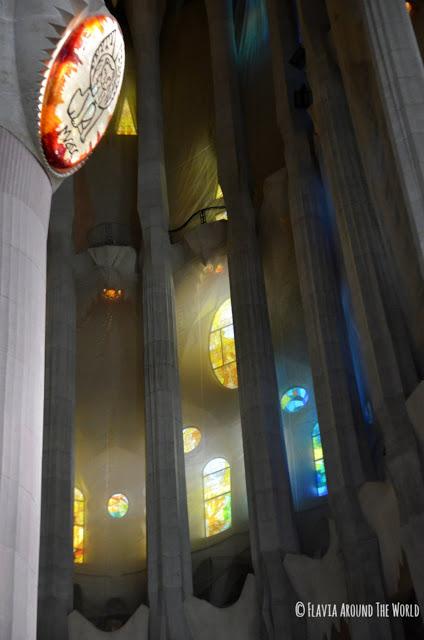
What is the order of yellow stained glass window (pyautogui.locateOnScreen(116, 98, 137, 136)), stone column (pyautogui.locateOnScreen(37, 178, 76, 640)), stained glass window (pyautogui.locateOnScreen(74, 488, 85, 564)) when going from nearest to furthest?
stone column (pyautogui.locateOnScreen(37, 178, 76, 640)) < stained glass window (pyautogui.locateOnScreen(74, 488, 85, 564)) < yellow stained glass window (pyautogui.locateOnScreen(116, 98, 137, 136))

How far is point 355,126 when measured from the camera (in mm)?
13266

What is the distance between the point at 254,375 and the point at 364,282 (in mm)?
3684

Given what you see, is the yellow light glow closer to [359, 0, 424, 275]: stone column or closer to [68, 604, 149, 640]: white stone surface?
[68, 604, 149, 640]: white stone surface

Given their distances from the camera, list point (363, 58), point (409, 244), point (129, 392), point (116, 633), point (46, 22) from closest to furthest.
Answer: point (46, 22)
point (409, 244)
point (363, 58)
point (116, 633)
point (129, 392)

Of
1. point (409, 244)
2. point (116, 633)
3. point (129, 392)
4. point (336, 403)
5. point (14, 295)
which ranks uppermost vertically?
point (129, 392)

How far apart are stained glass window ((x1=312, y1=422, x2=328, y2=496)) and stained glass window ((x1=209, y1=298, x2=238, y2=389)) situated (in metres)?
2.44

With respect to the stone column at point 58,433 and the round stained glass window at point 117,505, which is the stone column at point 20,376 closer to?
the stone column at point 58,433

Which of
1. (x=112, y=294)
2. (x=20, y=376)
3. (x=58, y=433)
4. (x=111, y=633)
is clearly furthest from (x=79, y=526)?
(x=20, y=376)

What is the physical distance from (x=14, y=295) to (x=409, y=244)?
20.5 feet

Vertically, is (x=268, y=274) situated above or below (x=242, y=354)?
above

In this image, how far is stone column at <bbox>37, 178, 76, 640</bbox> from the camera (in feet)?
46.3

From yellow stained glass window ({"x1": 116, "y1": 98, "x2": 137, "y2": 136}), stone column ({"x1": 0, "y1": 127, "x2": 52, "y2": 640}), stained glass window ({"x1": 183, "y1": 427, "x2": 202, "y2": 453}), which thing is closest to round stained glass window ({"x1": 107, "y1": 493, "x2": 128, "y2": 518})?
stained glass window ({"x1": 183, "y1": 427, "x2": 202, "y2": 453})

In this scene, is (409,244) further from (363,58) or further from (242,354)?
(242,354)

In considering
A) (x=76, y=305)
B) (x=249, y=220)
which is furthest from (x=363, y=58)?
(x=76, y=305)
